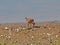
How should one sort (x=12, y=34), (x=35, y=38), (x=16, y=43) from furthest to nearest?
Answer: 1. (x=12, y=34)
2. (x=35, y=38)
3. (x=16, y=43)

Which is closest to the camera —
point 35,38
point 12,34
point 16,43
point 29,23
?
point 16,43

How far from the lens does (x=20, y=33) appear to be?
1905 cm

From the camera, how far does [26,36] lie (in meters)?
18.2

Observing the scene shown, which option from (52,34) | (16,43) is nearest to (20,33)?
(52,34)

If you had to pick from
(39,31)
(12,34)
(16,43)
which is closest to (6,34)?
(12,34)

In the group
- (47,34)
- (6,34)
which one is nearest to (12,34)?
(6,34)

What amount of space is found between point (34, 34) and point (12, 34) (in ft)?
3.70

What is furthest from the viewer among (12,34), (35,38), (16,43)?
(12,34)

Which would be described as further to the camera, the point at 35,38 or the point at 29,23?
the point at 29,23

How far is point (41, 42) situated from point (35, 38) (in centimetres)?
107

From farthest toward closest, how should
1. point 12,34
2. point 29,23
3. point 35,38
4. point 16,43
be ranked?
point 29,23, point 12,34, point 35,38, point 16,43

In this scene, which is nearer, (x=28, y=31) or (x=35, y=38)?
(x=35, y=38)

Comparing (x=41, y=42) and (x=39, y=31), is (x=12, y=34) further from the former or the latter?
(x=41, y=42)

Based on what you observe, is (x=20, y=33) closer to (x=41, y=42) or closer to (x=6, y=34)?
(x=6, y=34)
